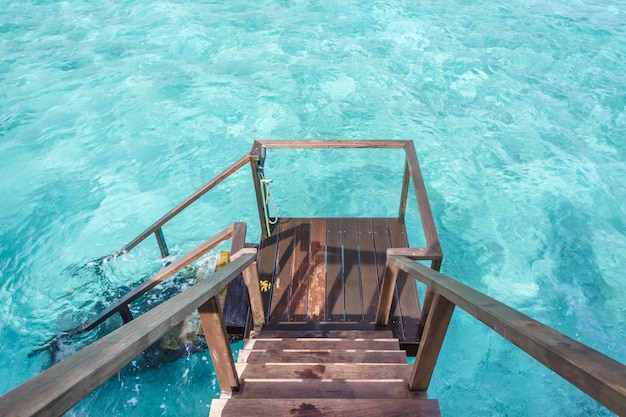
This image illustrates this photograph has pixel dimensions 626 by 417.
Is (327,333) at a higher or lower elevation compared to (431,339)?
lower

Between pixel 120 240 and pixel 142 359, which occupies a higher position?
pixel 142 359

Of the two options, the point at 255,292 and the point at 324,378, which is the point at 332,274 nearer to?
the point at 255,292

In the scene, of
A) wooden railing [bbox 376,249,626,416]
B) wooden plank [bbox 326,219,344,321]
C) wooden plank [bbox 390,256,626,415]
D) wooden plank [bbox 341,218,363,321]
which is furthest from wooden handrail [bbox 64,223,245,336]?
wooden plank [bbox 390,256,626,415]

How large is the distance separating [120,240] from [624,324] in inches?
Result: 285

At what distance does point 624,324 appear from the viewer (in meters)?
5.33

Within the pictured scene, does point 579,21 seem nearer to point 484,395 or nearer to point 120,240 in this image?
point 484,395

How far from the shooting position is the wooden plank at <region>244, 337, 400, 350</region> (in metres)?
3.03

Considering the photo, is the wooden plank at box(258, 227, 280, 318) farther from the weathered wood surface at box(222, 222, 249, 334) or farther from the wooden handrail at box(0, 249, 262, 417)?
the wooden handrail at box(0, 249, 262, 417)

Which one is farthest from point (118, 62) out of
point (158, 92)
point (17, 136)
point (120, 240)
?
point (120, 240)

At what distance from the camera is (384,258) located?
434cm

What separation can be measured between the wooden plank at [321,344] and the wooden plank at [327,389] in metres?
0.76

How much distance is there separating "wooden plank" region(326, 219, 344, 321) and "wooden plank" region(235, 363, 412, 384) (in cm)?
124

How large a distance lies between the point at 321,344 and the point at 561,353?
2.34 metres

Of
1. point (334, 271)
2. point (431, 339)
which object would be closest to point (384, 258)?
point (334, 271)
